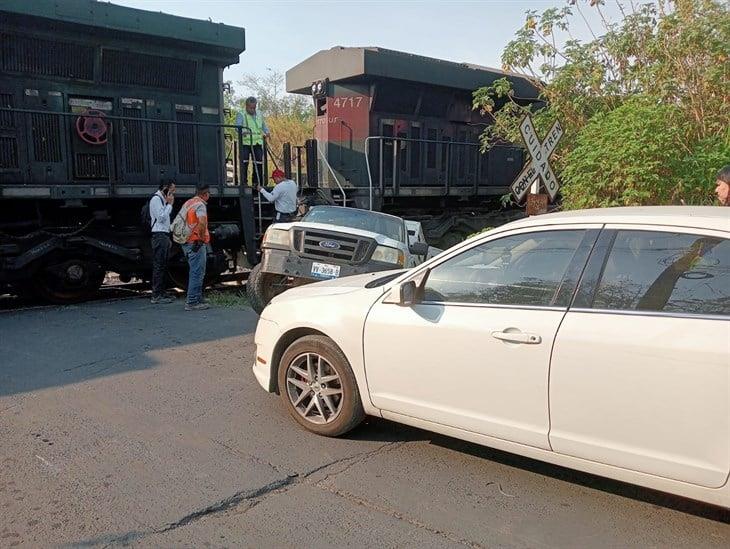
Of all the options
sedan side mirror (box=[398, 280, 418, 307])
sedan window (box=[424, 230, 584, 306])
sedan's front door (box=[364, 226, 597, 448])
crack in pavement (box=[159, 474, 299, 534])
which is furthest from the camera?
sedan side mirror (box=[398, 280, 418, 307])

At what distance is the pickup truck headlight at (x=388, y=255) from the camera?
728cm

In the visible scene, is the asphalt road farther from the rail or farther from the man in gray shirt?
the rail

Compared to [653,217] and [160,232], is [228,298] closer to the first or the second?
[160,232]

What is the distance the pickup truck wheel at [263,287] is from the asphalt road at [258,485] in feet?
7.46

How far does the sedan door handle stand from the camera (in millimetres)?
3203

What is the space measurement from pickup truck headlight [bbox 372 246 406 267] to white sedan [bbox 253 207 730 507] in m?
3.05

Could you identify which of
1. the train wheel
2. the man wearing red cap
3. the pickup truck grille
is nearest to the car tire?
the pickup truck grille

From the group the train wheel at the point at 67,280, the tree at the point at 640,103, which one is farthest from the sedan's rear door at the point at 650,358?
the train wheel at the point at 67,280

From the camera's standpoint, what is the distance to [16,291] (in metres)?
9.06

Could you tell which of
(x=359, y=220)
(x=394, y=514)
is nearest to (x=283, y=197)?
(x=359, y=220)

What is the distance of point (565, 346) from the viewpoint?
310 centimetres

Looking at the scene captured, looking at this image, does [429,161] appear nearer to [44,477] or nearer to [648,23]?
[648,23]

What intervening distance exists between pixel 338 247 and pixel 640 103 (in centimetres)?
413

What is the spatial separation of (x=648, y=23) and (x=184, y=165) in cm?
728
